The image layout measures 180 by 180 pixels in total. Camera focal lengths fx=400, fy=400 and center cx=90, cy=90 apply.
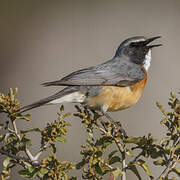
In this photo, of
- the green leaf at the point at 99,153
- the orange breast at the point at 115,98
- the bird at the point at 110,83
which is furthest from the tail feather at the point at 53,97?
the green leaf at the point at 99,153

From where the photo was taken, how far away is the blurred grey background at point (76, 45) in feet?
22.6

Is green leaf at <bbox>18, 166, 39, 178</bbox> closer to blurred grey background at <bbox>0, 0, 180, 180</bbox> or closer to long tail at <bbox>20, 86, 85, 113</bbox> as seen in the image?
long tail at <bbox>20, 86, 85, 113</bbox>

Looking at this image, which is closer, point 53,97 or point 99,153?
point 99,153

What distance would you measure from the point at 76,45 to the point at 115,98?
3319mm

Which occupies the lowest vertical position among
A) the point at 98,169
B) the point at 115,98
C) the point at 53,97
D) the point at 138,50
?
the point at 98,169

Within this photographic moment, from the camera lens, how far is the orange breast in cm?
456

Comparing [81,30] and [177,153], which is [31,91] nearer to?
[81,30]

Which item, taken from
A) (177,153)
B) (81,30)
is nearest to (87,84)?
(177,153)

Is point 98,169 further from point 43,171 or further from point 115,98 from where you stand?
point 115,98

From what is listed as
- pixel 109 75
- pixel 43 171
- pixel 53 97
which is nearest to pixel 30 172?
pixel 43 171

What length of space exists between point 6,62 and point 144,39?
Result: 3684 millimetres

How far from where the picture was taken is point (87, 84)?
4.54m

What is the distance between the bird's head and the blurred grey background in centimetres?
150

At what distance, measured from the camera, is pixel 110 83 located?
187 inches
